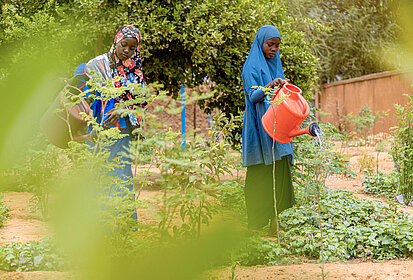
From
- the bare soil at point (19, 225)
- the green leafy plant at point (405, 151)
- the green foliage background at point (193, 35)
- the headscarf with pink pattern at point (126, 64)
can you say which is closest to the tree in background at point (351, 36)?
the green foliage background at point (193, 35)

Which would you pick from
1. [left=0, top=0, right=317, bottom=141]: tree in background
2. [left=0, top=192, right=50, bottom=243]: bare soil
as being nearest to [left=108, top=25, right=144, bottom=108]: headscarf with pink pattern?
[left=0, top=192, right=50, bottom=243]: bare soil

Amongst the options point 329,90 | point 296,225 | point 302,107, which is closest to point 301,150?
point 296,225

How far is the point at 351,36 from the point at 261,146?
50.2 feet

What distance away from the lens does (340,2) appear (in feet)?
58.2

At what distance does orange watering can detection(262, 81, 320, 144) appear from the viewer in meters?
2.93

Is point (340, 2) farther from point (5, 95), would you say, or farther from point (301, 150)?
point (5, 95)

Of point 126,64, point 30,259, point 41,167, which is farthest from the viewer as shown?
point 41,167

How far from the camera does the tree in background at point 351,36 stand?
663 inches

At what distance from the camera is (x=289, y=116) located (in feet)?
9.83

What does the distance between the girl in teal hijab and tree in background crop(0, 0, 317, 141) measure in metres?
1.60

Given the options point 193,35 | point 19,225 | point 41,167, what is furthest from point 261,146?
point 19,225

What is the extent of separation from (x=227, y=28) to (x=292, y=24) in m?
1.56

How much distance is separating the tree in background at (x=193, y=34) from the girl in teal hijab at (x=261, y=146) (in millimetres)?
1602

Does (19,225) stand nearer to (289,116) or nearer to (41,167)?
(41,167)
